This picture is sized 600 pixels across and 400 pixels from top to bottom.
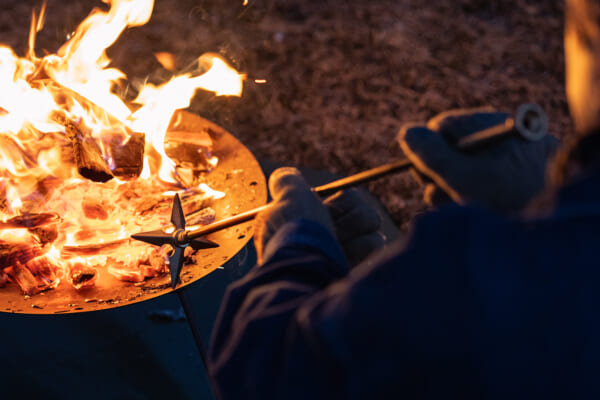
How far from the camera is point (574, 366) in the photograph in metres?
0.66

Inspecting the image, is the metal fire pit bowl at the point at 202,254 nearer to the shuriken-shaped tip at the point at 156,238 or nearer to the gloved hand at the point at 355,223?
the shuriken-shaped tip at the point at 156,238

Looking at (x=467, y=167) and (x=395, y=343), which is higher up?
(x=467, y=167)

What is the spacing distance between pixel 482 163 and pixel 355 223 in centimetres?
64

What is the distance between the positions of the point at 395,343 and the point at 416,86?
397 centimetres

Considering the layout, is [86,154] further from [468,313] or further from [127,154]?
[468,313]

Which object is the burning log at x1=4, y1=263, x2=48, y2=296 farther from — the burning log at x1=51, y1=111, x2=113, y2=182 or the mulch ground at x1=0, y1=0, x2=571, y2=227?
the mulch ground at x1=0, y1=0, x2=571, y2=227

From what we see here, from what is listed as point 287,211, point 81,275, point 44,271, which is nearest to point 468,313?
point 287,211

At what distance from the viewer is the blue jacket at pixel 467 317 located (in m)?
0.67

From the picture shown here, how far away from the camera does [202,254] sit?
197 centimetres

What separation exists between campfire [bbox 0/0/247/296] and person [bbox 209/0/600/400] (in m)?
1.22

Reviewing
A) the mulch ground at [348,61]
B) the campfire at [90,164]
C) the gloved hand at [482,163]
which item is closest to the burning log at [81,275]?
the campfire at [90,164]

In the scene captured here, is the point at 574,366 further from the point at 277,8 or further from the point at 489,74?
the point at 277,8

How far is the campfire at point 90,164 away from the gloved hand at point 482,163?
124 centimetres

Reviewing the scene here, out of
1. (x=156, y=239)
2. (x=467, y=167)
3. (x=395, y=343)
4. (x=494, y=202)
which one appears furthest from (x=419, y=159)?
(x=156, y=239)
